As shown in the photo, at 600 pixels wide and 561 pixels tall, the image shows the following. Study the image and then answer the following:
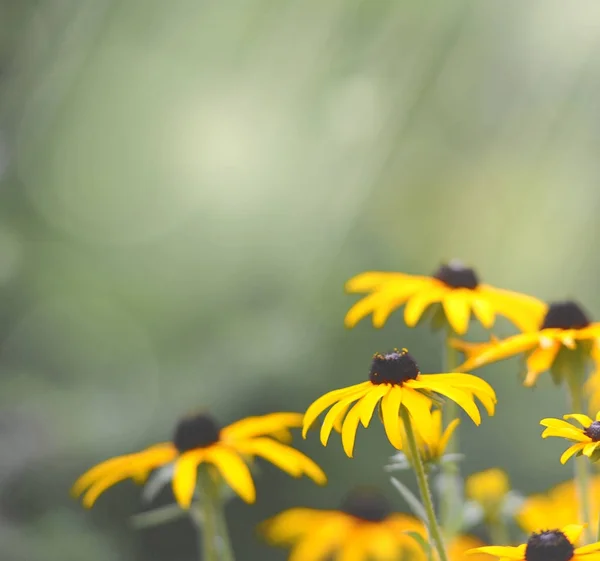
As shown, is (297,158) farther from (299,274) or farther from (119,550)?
(119,550)

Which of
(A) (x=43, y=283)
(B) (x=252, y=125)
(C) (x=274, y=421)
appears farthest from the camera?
(B) (x=252, y=125)

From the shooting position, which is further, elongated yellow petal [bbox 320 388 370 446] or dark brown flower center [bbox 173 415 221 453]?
dark brown flower center [bbox 173 415 221 453]

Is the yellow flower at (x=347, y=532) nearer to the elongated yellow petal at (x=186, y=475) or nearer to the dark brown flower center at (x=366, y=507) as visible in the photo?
the dark brown flower center at (x=366, y=507)

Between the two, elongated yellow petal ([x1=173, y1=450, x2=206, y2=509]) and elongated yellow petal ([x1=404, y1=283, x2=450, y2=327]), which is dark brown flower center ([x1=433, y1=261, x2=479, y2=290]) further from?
elongated yellow petal ([x1=173, y1=450, x2=206, y2=509])

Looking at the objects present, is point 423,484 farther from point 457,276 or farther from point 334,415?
point 457,276

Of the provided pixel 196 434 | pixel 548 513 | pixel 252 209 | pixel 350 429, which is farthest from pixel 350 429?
pixel 252 209

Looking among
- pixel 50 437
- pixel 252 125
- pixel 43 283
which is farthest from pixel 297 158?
pixel 50 437

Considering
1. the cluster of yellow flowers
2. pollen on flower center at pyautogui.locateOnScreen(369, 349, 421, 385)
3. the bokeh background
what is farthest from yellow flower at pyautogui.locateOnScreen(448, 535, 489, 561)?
the bokeh background
